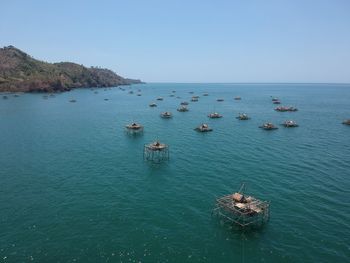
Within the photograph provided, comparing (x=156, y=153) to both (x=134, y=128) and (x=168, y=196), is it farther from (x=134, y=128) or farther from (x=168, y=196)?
(x=134, y=128)

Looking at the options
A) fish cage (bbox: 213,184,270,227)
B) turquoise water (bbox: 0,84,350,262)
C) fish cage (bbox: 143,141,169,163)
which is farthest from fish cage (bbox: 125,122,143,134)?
fish cage (bbox: 213,184,270,227)

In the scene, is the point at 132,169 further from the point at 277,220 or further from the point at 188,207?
the point at 277,220

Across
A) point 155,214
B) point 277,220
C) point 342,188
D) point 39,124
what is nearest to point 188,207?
point 155,214

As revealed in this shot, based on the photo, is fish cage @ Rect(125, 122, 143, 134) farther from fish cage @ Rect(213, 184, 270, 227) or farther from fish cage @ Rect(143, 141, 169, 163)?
fish cage @ Rect(213, 184, 270, 227)

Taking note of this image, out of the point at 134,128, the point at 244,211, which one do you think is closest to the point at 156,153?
the point at 134,128

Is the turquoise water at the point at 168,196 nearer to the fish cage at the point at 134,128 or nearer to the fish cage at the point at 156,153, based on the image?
the fish cage at the point at 156,153

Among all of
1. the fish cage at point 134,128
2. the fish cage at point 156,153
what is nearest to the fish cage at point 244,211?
the fish cage at point 156,153
